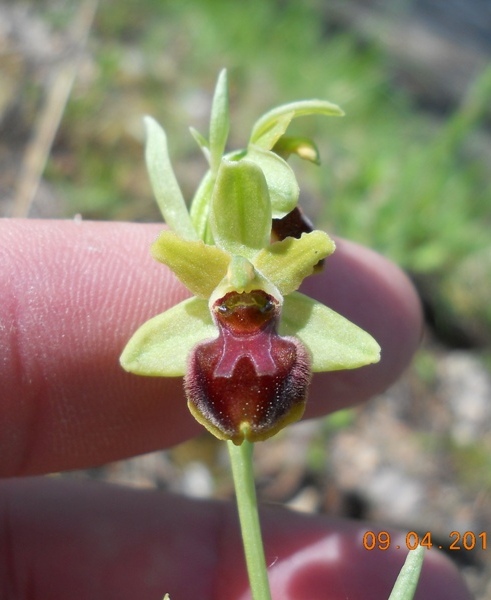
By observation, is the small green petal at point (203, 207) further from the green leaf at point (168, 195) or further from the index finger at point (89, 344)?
the index finger at point (89, 344)

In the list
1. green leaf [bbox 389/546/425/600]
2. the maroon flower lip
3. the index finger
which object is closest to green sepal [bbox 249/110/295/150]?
the maroon flower lip

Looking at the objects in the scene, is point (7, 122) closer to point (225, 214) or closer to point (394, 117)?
point (225, 214)

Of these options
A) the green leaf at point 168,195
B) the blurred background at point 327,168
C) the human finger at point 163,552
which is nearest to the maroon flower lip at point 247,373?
the green leaf at point 168,195

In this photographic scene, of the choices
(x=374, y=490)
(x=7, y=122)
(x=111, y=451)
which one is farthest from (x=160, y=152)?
→ (x=7, y=122)

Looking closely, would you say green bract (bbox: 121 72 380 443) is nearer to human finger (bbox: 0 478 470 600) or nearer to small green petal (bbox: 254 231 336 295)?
small green petal (bbox: 254 231 336 295)

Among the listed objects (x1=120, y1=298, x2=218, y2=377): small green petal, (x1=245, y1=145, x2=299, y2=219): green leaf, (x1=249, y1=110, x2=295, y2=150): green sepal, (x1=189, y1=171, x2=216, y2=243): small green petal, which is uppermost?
(x1=249, y1=110, x2=295, y2=150): green sepal

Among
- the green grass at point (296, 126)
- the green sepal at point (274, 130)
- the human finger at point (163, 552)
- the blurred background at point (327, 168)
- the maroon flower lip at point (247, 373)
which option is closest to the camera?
the maroon flower lip at point (247, 373)

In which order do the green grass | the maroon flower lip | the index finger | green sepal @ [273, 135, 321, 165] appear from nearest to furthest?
the maroon flower lip → green sepal @ [273, 135, 321, 165] → the index finger → the green grass
